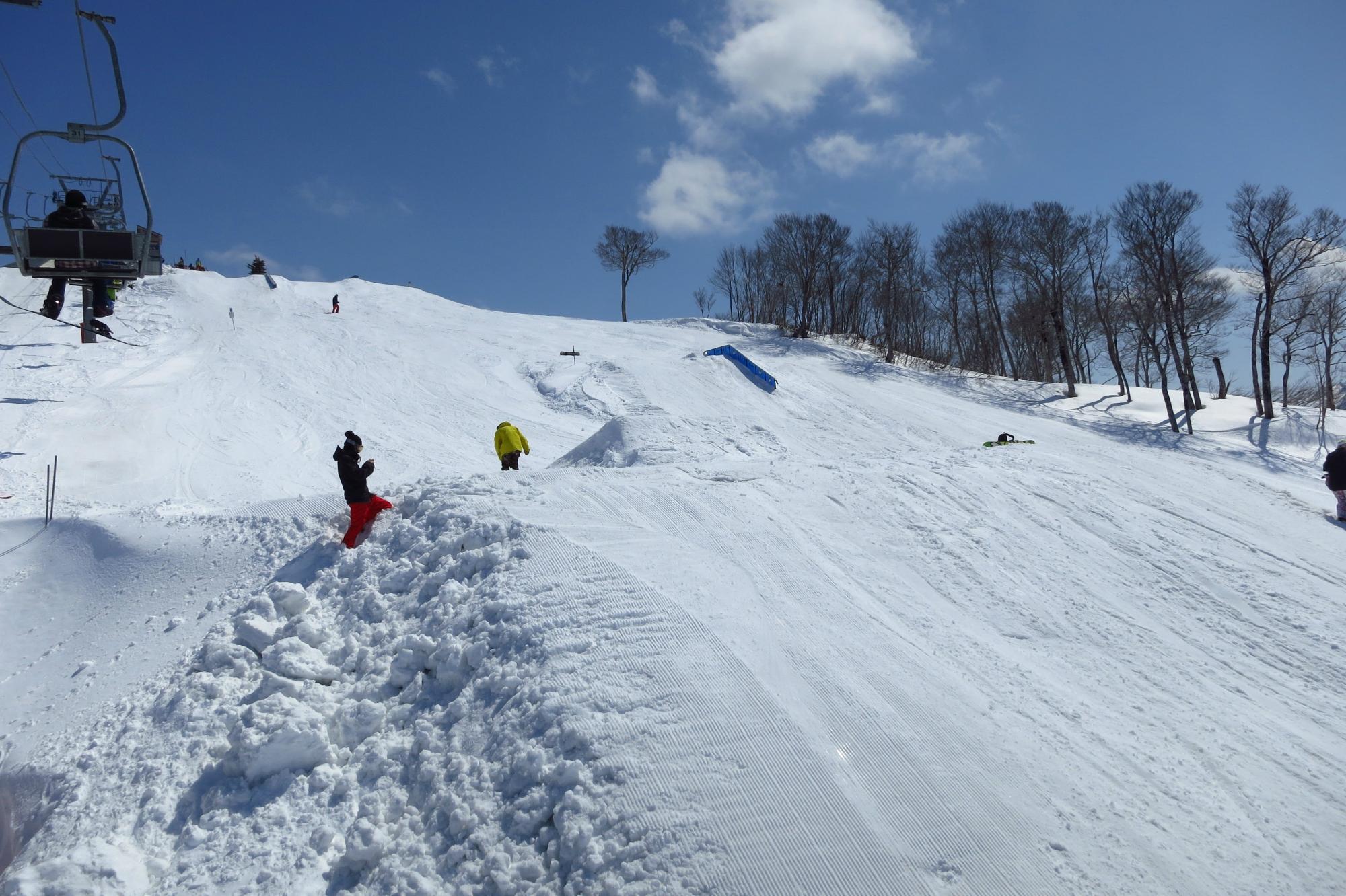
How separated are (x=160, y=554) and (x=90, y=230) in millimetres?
6469

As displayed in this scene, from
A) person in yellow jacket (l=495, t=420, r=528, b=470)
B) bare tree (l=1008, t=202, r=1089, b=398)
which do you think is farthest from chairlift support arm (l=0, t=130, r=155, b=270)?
bare tree (l=1008, t=202, r=1089, b=398)

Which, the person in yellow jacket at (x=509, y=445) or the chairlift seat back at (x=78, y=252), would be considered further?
the person in yellow jacket at (x=509, y=445)

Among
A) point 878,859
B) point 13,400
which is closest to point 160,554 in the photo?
point 878,859

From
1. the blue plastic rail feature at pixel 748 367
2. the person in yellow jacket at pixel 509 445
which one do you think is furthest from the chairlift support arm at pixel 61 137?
the blue plastic rail feature at pixel 748 367

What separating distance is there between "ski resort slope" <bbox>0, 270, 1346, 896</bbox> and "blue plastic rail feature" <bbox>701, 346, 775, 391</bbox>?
35.6 ft

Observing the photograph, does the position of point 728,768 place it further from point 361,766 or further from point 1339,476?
point 1339,476

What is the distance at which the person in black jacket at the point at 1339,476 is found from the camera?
9.98 meters

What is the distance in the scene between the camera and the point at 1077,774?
4391mm

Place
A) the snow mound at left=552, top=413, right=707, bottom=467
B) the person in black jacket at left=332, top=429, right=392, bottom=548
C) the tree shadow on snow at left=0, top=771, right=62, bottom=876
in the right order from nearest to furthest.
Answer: the tree shadow on snow at left=0, top=771, right=62, bottom=876
the person in black jacket at left=332, top=429, right=392, bottom=548
the snow mound at left=552, top=413, right=707, bottom=467

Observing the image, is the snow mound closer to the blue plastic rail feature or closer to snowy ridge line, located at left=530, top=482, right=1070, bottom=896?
snowy ridge line, located at left=530, top=482, right=1070, bottom=896

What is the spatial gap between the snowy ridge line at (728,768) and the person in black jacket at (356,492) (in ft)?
9.24

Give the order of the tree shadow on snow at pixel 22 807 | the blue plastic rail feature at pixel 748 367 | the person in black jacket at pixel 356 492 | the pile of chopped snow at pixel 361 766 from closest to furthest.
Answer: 1. the pile of chopped snow at pixel 361 766
2. the tree shadow on snow at pixel 22 807
3. the person in black jacket at pixel 356 492
4. the blue plastic rail feature at pixel 748 367

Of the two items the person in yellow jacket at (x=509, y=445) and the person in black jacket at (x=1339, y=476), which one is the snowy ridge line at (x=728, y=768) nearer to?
the person in yellow jacket at (x=509, y=445)

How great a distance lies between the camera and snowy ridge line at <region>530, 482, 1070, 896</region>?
3654 millimetres
